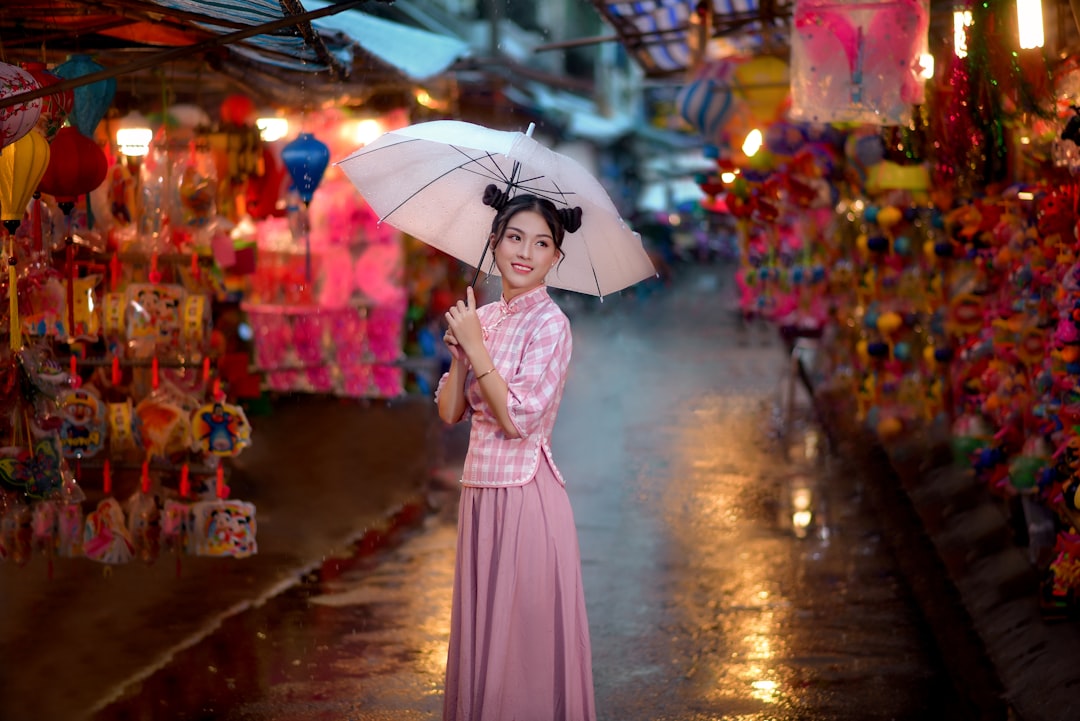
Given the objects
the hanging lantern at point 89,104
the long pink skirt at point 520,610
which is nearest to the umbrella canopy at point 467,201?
the long pink skirt at point 520,610

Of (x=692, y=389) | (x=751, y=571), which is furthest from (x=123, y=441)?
(x=692, y=389)

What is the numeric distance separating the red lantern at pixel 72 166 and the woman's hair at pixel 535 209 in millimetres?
2305

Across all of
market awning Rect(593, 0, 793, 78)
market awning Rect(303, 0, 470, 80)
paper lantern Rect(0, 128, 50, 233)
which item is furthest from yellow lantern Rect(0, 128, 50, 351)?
market awning Rect(593, 0, 793, 78)

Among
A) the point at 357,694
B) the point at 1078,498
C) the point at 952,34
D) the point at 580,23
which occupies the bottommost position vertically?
the point at 357,694

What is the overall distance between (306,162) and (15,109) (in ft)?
13.5

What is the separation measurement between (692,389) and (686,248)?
3335 cm

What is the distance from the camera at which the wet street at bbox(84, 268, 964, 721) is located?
17.8 ft

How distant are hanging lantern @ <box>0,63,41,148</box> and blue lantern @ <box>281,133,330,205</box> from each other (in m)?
3.86

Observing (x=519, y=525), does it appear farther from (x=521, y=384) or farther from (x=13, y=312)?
(x=13, y=312)

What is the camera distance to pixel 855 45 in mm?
6422

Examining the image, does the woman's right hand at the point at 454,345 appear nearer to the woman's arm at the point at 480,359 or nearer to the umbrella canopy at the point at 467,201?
the woman's arm at the point at 480,359

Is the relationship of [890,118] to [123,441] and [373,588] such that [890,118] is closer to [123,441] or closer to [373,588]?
[373,588]

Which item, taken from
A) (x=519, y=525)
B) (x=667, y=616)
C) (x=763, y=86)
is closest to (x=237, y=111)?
(x=763, y=86)

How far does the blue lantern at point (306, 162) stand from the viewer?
8383 mm
